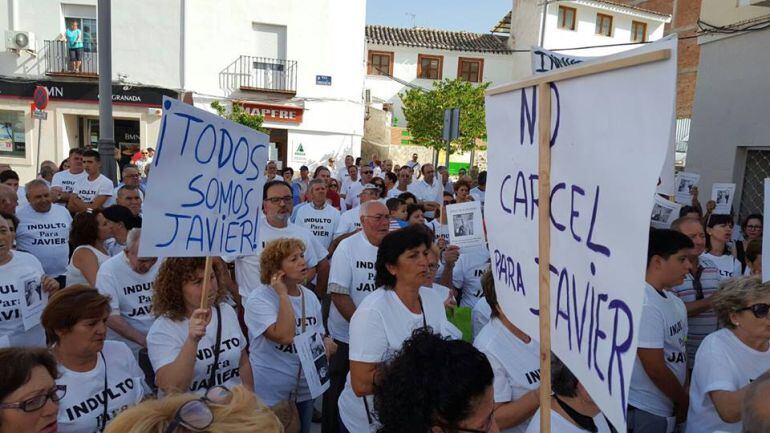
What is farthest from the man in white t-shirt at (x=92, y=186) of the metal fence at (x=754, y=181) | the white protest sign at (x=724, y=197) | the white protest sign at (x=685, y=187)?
the metal fence at (x=754, y=181)

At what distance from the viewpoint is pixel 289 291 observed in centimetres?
324

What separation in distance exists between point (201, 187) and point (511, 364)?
1.67 m

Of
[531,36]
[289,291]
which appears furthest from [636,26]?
[289,291]

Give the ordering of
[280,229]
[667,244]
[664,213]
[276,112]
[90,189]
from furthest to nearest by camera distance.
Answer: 1. [276,112]
2. [90,189]
3. [664,213]
4. [280,229]
5. [667,244]

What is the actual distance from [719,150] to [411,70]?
26401mm

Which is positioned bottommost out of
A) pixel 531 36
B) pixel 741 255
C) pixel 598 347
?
pixel 741 255

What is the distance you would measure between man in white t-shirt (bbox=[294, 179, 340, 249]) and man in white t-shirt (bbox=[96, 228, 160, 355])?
2.83 metres

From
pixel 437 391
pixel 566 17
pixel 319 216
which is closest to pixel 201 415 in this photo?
pixel 437 391

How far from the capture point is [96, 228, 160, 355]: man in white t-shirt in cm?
328

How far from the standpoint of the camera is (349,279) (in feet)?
12.9

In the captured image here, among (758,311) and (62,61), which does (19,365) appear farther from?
(62,61)

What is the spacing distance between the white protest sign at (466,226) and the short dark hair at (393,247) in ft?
5.46

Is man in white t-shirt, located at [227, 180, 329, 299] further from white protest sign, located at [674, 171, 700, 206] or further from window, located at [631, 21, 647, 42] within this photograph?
window, located at [631, 21, 647, 42]

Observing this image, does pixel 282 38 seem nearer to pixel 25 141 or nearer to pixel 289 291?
pixel 25 141
